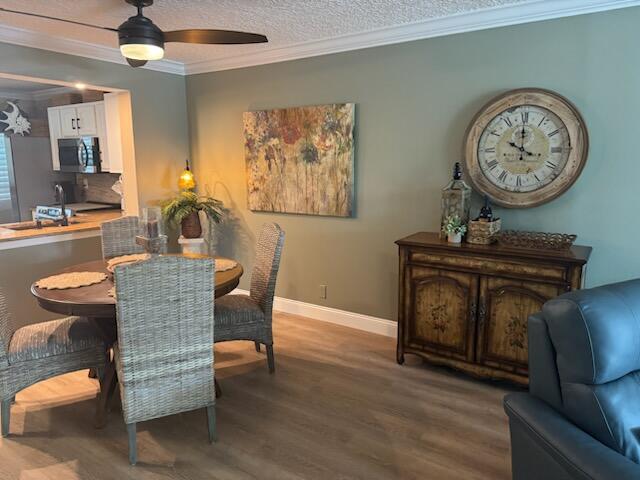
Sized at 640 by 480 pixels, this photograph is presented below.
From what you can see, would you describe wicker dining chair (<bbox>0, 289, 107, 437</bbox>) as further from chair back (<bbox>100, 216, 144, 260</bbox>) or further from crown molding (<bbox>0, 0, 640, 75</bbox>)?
crown molding (<bbox>0, 0, 640, 75</bbox>)

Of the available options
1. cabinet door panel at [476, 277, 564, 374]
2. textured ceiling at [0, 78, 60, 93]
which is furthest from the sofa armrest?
textured ceiling at [0, 78, 60, 93]

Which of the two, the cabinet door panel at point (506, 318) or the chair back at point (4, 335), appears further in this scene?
Result: the cabinet door panel at point (506, 318)

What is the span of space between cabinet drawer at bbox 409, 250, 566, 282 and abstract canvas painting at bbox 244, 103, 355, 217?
99cm

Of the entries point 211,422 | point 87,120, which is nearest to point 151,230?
point 211,422

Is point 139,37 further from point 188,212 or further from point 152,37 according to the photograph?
point 188,212

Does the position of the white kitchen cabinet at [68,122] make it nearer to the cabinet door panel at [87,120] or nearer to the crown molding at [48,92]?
the cabinet door panel at [87,120]

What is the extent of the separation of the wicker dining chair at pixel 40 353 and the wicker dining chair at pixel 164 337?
0.31 meters

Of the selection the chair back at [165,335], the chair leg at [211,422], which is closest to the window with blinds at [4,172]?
the chair back at [165,335]

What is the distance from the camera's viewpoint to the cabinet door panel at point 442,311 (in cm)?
301

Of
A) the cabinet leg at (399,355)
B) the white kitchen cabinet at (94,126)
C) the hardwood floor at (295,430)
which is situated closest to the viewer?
→ the hardwood floor at (295,430)

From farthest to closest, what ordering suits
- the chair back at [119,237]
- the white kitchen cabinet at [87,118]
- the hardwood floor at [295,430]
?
the white kitchen cabinet at [87,118] < the chair back at [119,237] < the hardwood floor at [295,430]

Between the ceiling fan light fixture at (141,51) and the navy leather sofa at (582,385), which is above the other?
the ceiling fan light fixture at (141,51)

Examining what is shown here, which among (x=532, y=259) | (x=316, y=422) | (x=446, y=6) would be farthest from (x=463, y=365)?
(x=446, y=6)

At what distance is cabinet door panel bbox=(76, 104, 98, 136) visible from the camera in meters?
5.12
